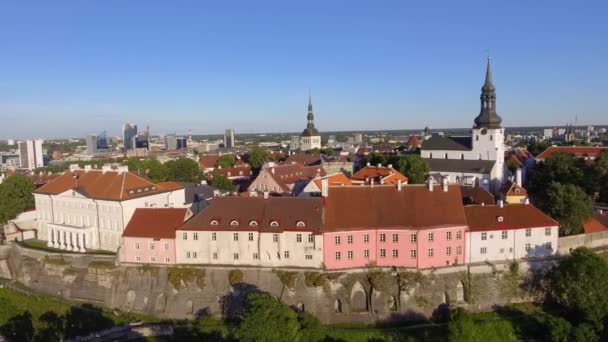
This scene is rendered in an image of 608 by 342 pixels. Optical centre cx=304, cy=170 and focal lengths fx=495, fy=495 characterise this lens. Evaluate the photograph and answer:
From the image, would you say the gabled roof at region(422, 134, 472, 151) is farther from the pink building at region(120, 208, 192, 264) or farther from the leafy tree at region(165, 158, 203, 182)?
the pink building at region(120, 208, 192, 264)

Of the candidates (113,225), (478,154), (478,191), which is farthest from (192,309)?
(478,154)

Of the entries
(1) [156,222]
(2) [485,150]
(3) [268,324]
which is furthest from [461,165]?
(3) [268,324]

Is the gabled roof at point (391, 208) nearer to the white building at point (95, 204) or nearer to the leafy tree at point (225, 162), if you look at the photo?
the white building at point (95, 204)

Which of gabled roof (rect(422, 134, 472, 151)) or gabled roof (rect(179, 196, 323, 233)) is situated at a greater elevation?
gabled roof (rect(422, 134, 472, 151))

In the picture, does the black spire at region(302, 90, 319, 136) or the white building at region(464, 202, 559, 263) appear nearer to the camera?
the white building at region(464, 202, 559, 263)

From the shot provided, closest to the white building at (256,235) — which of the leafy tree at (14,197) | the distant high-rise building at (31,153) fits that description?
the leafy tree at (14,197)

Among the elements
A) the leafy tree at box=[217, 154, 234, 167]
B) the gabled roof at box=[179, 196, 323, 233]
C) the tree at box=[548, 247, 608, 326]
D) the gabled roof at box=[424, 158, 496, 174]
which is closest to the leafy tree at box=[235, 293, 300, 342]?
the gabled roof at box=[179, 196, 323, 233]

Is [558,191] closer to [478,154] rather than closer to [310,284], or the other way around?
[310,284]
